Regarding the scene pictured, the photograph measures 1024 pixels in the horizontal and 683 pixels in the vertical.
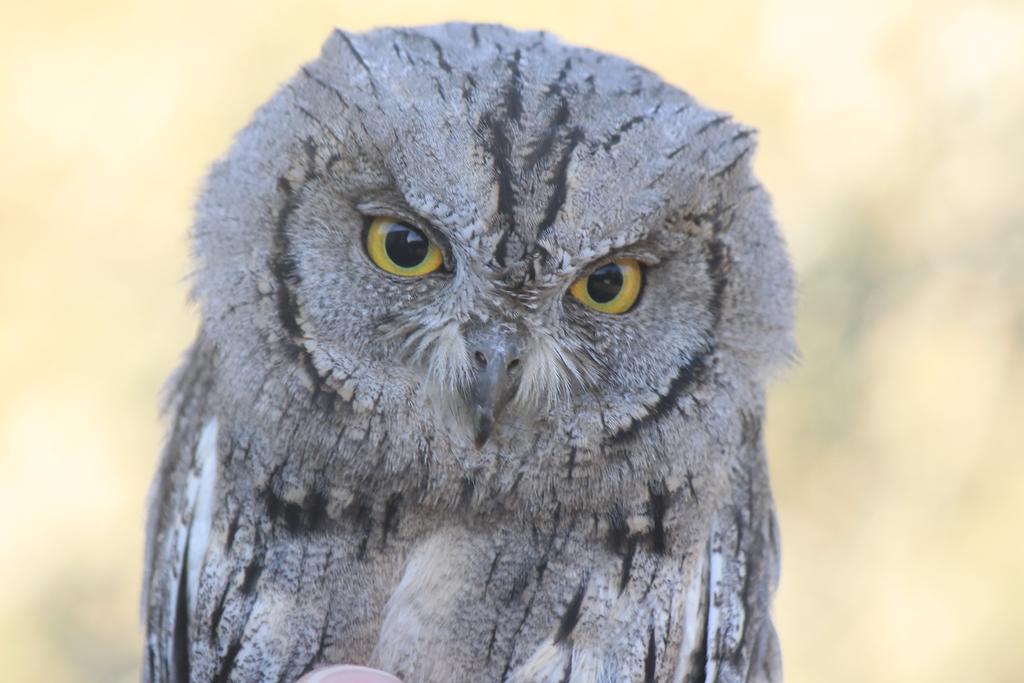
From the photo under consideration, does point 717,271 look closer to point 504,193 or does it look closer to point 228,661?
point 504,193

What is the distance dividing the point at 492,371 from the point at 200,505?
1.80 feet

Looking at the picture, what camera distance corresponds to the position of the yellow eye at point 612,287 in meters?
1.36

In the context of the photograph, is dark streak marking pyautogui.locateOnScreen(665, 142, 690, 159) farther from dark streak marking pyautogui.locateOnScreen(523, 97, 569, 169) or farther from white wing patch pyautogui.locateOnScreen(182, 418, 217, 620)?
white wing patch pyautogui.locateOnScreen(182, 418, 217, 620)

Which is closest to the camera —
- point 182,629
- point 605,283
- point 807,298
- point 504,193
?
point 504,193

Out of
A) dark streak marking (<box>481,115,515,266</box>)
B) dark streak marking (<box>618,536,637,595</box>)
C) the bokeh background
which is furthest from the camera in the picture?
the bokeh background

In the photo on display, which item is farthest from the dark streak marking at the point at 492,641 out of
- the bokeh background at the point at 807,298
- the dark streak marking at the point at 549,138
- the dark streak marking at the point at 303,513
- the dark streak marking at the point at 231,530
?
the bokeh background at the point at 807,298

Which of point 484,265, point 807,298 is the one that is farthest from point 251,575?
point 807,298

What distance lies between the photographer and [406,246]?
4.36 ft

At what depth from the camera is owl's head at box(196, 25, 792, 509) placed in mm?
1297

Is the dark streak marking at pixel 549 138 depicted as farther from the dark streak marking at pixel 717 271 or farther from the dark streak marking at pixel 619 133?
the dark streak marking at pixel 717 271

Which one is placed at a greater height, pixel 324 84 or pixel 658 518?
pixel 324 84

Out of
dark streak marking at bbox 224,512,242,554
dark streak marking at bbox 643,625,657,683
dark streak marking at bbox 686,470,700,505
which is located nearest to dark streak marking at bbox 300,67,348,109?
dark streak marking at bbox 224,512,242,554

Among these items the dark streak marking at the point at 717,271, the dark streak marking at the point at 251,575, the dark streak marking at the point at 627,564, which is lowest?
the dark streak marking at the point at 251,575

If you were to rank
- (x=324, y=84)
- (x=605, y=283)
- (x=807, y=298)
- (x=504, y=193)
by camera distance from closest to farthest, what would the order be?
(x=504, y=193) < (x=605, y=283) < (x=324, y=84) < (x=807, y=298)
